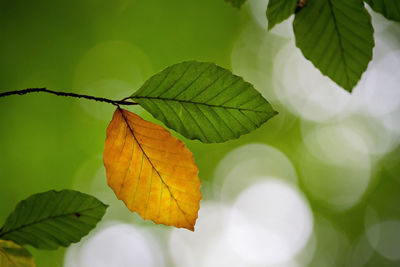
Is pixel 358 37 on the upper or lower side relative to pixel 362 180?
upper

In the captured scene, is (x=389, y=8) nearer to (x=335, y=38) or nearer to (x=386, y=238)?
(x=335, y=38)

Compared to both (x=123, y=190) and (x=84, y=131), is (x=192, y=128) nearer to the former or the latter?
(x=123, y=190)

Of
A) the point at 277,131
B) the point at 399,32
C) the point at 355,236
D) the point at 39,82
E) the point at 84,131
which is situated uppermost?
the point at 39,82

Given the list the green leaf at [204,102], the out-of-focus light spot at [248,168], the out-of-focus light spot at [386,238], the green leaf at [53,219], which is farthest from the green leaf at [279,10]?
the out-of-focus light spot at [386,238]

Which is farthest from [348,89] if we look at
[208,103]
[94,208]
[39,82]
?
[39,82]

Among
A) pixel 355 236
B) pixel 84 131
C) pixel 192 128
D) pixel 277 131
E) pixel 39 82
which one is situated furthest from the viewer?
pixel 355 236

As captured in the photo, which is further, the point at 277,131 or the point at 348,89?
the point at 277,131
